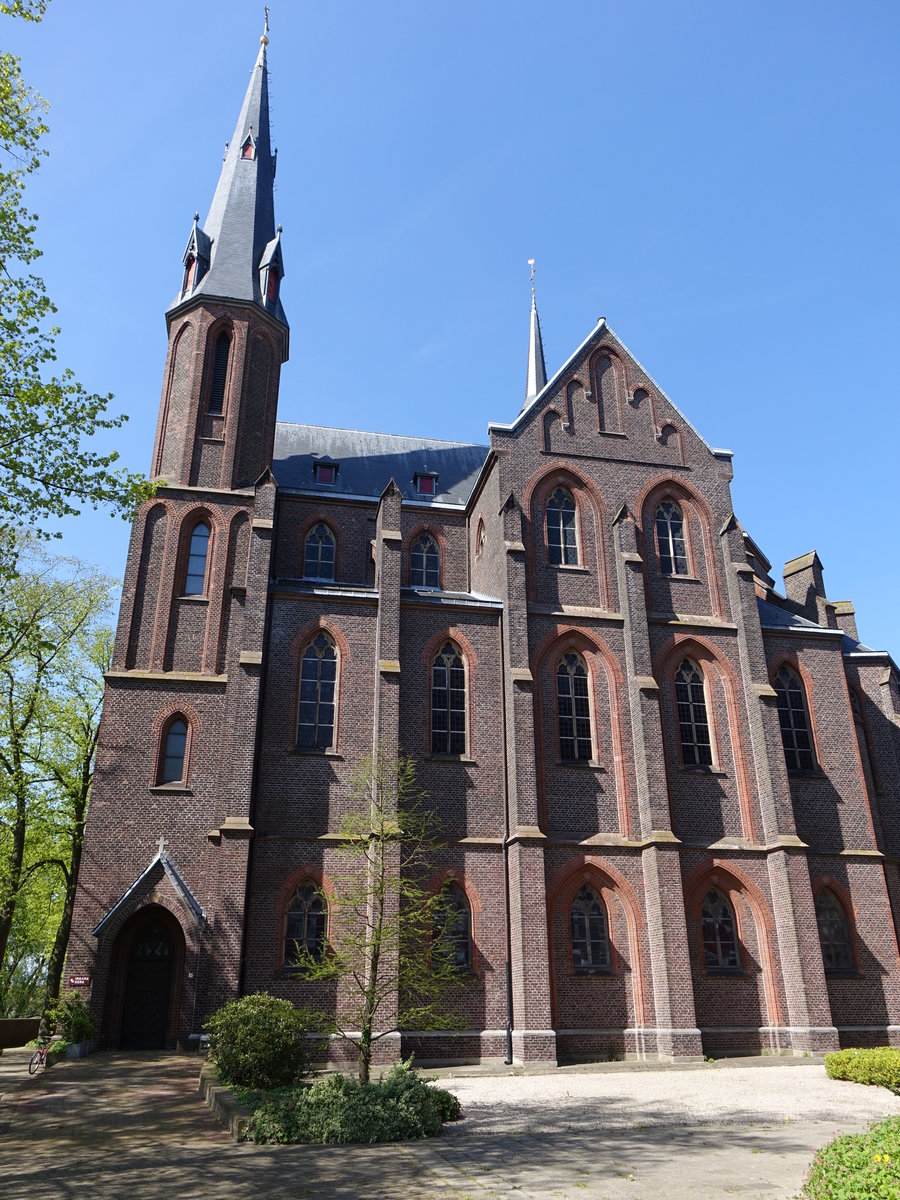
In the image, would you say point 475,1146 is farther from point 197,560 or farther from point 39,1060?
point 197,560

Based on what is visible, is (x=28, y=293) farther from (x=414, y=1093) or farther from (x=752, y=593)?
(x=752, y=593)

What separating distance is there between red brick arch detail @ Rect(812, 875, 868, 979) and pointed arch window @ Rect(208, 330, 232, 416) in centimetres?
2268

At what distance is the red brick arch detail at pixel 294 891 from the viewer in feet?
71.1

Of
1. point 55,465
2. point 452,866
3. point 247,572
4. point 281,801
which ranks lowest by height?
point 452,866

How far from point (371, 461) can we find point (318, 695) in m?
12.6

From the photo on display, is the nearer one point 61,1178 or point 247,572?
point 61,1178

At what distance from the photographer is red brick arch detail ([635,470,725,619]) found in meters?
27.8

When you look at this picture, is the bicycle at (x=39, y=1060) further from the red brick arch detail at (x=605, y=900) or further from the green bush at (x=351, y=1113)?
the red brick arch detail at (x=605, y=900)

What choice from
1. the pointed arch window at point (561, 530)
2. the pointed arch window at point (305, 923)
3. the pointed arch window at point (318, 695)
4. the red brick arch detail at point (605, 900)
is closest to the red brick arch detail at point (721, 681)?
the pointed arch window at point (561, 530)

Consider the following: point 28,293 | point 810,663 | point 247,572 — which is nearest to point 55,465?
point 28,293

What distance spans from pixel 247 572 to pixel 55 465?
926cm

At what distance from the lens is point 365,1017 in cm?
1506

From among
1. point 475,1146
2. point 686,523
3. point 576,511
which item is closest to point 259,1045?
point 475,1146

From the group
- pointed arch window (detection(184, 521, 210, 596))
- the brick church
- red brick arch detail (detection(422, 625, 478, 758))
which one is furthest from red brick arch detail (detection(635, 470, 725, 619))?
pointed arch window (detection(184, 521, 210, 596))
